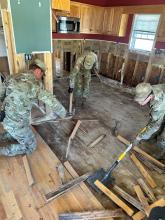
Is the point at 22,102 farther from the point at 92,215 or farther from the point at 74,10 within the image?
the point at 74,10

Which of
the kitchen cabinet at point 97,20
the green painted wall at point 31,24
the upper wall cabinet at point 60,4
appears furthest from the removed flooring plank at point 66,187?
the kitchen cabinet at point 97,20

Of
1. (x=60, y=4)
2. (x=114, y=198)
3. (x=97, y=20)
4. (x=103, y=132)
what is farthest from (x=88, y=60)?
(x=97, y=20)

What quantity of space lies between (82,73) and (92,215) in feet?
9.80

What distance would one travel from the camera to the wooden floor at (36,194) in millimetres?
1774

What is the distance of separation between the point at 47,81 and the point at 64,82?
99.7 inches

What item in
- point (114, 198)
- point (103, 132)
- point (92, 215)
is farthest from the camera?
point (103, 132)

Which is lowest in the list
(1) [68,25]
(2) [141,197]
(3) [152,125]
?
(2) [141,197]

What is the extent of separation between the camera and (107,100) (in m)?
4.61

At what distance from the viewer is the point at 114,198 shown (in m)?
1.96

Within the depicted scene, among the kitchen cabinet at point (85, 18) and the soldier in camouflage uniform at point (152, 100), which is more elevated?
the kitchen cabinet at point (85, 18)

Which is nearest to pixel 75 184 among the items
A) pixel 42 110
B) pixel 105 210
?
pixel 105 210

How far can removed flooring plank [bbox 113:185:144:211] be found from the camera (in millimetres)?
1897

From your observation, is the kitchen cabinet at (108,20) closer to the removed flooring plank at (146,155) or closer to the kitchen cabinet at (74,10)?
the kitchen cabinet at (74,10)

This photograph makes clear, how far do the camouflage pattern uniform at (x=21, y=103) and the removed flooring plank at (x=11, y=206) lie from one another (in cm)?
63
